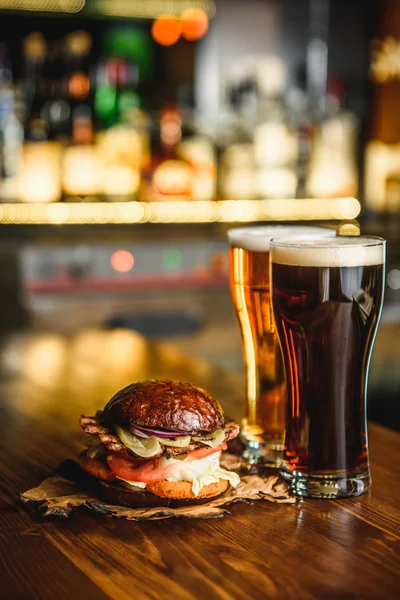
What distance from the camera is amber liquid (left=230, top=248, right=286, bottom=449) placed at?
3.04 feet

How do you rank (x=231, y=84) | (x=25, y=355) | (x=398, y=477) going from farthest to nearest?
(x=231, y=84)
(x=25, y=355)
(x=398, y=477)

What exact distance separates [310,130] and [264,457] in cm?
302

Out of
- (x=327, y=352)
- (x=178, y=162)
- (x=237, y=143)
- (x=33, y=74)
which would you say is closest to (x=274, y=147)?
(x=237, y=143)

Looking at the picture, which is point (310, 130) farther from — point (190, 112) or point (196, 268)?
point (196, 268)

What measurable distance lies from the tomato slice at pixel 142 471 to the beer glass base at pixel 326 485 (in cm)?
13

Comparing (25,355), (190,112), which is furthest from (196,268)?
(25,355)

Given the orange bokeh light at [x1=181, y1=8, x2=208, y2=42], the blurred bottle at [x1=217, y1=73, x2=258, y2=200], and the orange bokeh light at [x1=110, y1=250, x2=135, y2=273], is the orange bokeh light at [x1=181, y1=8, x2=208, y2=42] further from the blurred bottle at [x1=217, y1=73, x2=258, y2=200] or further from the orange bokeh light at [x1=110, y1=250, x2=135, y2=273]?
the orange bokeh light at [x1=110, y1=250, x2=135, y2=273]

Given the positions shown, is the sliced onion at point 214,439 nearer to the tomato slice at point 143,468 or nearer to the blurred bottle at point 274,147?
the tomato slice at point 143,468

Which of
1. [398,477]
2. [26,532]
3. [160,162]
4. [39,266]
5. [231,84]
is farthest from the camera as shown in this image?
[231,84]

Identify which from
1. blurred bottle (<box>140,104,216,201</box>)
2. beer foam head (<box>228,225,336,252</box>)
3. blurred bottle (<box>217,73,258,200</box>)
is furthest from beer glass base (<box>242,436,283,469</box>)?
blurred bottle (<box>217,73,258,200</box>)

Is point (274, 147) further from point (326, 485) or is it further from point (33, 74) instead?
point (326, 485)

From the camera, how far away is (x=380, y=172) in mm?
4047

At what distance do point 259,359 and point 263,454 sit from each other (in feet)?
A: 0.34

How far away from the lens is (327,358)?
2.64 feet
